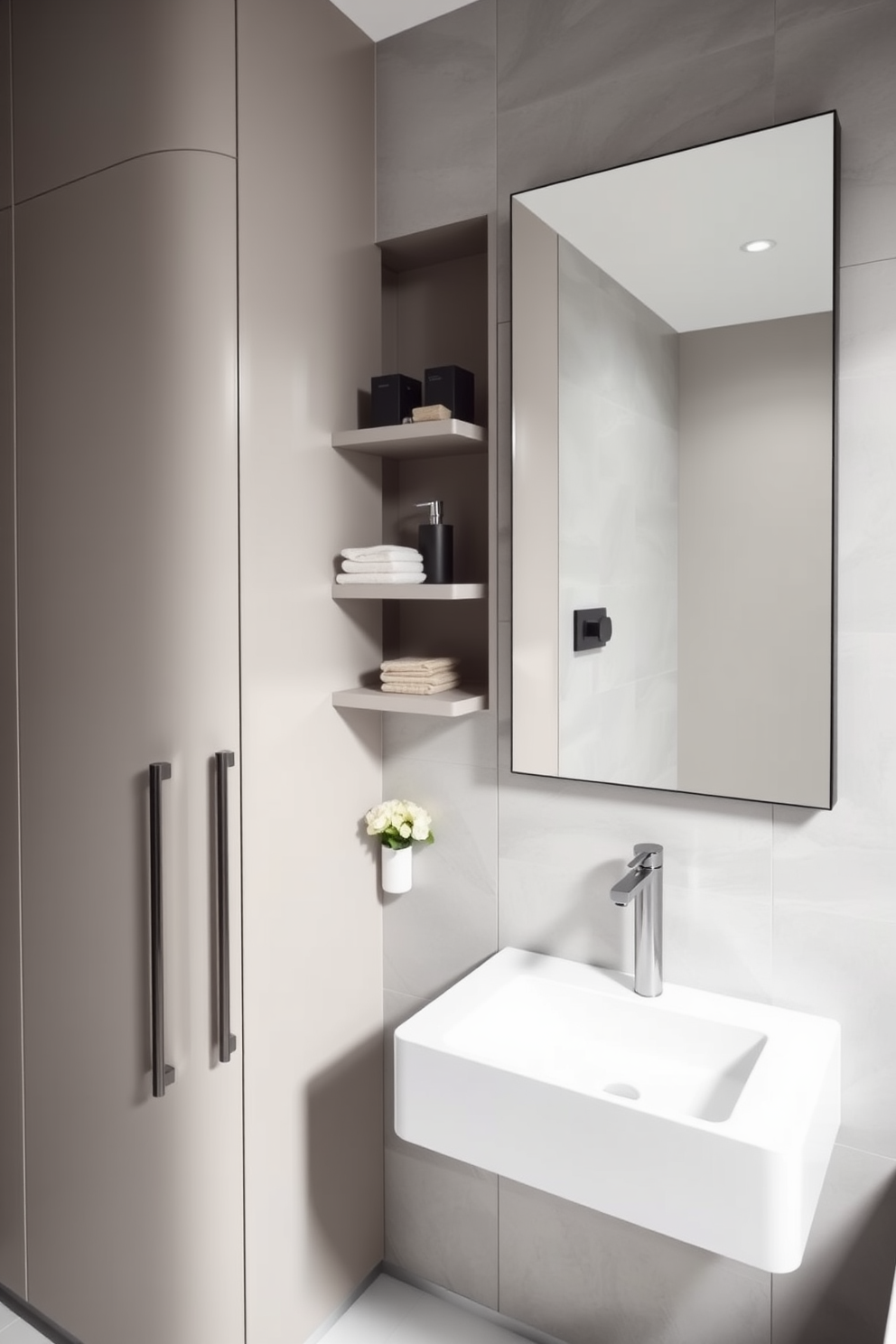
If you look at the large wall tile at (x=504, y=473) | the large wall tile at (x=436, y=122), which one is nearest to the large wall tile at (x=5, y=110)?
the large wall tile at (x=436, y=122)

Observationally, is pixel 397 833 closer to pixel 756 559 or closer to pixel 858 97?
pixel 756 559

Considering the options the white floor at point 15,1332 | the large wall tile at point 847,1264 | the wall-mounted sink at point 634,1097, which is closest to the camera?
the wall-mounted sink at point 634,1097

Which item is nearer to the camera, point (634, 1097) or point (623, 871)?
point (634, 1097)

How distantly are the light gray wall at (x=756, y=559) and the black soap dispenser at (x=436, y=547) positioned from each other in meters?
0.45

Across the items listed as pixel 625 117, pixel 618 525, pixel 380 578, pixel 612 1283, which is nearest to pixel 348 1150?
pixel 612 1283

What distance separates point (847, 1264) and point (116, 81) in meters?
2.35

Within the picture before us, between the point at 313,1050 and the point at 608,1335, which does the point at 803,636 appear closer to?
the point at 313,1050

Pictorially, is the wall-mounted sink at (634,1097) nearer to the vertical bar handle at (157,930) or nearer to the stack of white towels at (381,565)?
the vertical bar handle at (157,930)

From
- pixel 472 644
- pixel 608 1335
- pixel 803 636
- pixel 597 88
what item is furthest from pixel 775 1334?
pixel 597 88

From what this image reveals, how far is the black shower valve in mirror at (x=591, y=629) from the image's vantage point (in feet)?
5.54

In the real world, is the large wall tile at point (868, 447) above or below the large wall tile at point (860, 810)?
above

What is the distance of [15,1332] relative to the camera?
6.05 feet

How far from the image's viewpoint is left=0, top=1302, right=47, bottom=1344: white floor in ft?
5.98

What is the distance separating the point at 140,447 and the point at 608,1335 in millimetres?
1851
